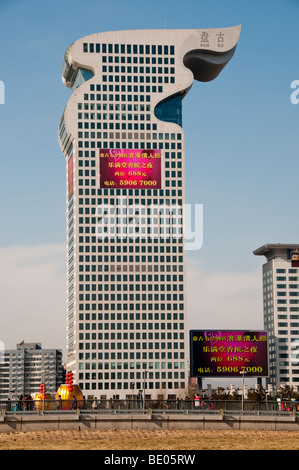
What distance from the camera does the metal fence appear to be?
87.9 meters

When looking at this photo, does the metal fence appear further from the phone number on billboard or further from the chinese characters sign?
the phone number on billboard

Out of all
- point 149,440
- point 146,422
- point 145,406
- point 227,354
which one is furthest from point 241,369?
point 149,440

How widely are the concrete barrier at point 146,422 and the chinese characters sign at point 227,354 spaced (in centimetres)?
9788

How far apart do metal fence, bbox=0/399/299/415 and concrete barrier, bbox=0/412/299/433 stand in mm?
1307

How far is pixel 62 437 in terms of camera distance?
80.2 metres

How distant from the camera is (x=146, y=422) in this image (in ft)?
278

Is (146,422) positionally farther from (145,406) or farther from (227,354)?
(227,354)

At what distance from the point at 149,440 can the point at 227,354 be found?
110 metres

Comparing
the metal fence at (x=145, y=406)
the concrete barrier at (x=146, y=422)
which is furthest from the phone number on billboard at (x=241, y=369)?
the concrete barrier at (x=146, y=422)

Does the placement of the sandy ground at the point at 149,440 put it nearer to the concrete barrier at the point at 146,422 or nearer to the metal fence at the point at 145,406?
the concrete barrier at the point at 146,422

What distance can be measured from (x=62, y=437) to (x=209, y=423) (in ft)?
49.3

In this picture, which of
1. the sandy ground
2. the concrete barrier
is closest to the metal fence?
the concrete barrier

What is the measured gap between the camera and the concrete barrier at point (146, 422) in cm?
8169
